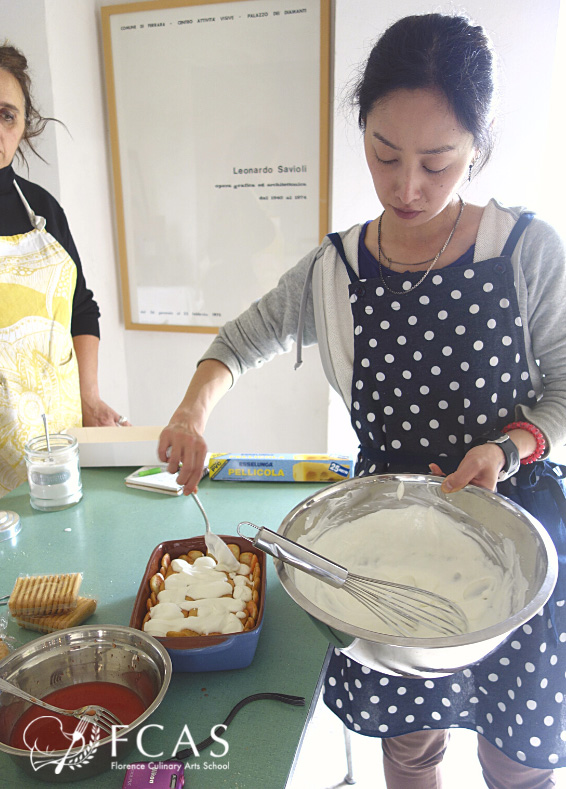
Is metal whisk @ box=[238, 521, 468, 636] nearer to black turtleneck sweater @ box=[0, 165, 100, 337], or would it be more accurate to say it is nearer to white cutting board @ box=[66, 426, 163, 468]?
white cutting board @ box=[66, 426, 163, 468]

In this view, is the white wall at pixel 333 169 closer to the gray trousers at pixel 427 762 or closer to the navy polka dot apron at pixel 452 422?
the navy polka dot apron at pixel 452 422

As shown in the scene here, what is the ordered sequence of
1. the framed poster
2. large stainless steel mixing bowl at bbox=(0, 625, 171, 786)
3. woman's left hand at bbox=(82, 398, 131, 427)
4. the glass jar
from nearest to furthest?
large stainless steel mixing bowl at bbox=(0, 625, 171, 786) < the glass jar < woman's left hand at bbox=(82, 398, 131, 427) < the framed poster

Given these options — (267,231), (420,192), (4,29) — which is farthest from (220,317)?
(420,192)

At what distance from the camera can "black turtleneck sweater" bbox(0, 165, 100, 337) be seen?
60.4 inches

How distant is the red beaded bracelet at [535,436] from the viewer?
806 millimetres

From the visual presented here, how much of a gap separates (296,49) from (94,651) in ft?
6.74

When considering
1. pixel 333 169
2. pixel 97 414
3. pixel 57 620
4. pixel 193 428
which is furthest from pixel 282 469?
pixel 333 169

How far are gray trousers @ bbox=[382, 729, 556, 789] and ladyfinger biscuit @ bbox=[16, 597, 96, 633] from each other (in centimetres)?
56

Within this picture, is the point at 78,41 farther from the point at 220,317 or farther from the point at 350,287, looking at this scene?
the point at 350,287

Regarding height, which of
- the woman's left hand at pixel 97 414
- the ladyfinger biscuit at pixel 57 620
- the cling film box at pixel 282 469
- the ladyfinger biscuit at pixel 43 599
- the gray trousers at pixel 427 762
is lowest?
the gray trousers at pixel 427 762

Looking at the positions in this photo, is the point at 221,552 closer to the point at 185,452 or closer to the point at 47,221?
the point at 185,452

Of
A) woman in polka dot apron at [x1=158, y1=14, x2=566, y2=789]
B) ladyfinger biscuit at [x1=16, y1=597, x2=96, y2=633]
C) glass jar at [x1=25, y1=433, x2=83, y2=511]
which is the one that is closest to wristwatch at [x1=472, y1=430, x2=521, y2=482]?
woman in polka dot apron at [x1=158, y1=14, x2=566, y2=789]

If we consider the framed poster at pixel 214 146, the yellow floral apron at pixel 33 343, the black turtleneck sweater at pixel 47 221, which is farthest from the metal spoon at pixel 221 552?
the framed poster at pixel 214 146

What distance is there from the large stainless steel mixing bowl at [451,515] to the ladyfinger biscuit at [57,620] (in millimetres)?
324
